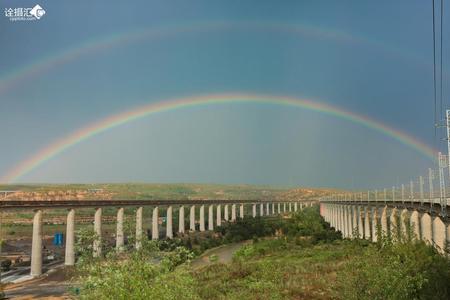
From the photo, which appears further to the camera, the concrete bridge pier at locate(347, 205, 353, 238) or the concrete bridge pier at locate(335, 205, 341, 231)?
the concrete bridge pier at locate(335, 205, 341, 231)

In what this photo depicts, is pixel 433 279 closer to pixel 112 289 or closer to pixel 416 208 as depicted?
pixel 112 289

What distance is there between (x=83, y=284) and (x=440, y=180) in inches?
1106

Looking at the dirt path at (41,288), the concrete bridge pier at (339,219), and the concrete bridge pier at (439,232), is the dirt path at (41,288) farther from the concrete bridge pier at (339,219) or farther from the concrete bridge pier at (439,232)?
the concrete bridge pier at (339,219)

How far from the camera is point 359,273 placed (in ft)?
62.1

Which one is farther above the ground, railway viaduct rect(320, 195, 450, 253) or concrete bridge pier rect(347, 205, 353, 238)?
railway viaduct rect(320, 195, 450, 253)

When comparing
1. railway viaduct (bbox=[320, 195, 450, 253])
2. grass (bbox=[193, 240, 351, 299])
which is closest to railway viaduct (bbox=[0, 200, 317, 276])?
grass (bbox=[193, 240, 351, 299])

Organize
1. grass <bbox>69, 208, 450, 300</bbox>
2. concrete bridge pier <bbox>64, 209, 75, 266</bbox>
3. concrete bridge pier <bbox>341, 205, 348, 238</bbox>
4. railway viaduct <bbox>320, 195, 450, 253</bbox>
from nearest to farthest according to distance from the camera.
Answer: grass <bbox>69, 208, 450, 300</bbox>
railway viaduct <bbox>320, 195, 450, 253</bbox>
concrete bridge pier <bbox>64, 209, 75, 266</bbox>
concrete bridge pier <bbox>341, 205, 348, 238</bbox>

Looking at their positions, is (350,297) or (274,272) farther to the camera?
(274,272)

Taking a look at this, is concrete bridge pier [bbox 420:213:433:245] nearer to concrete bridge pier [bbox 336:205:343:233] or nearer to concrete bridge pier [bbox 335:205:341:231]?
concrete bridge pier [bbox 336:205:343:233]

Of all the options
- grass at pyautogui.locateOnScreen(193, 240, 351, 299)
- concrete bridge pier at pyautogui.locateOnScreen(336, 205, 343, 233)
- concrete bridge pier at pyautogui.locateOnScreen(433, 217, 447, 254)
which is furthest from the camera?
concrete bridge pier at pyautogui.locateOnScreen(336, 205, 343, 233)

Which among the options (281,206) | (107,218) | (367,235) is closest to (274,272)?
(367,235)

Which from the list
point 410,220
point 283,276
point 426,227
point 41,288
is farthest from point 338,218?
point 41,288

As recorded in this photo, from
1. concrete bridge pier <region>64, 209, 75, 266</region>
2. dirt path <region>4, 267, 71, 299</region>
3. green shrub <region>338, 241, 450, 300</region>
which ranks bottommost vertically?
dirt path <region>4, 267, 71, 299</region>

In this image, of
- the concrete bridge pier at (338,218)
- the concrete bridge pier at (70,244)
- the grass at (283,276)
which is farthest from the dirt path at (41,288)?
the concrete bridge pier at (338,218)
